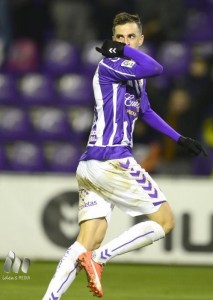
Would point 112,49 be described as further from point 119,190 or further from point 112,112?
point 119,190

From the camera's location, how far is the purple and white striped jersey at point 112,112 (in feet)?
19.2

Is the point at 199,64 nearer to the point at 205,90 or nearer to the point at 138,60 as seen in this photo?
the point at 205,90

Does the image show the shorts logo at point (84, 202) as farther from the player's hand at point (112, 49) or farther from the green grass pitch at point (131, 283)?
the green grass pitch at point (131, 283)

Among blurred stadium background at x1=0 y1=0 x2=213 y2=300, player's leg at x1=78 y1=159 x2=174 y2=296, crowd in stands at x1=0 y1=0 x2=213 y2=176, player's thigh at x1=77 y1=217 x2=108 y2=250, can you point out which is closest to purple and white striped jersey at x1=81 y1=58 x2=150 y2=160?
player's leg at x1=78 y1=159 x2=174 y2=296

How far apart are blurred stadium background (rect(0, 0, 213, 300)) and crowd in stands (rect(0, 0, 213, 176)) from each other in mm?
12

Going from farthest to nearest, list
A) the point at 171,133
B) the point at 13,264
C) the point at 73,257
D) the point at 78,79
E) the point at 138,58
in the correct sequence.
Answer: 1. the point at 78,79
2. the point at 13,264
3. the point at 171,133
4. the point at 73,257
5. the point at 138,58

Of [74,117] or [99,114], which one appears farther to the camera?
[74,117]

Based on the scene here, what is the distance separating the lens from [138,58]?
5727 millimetres

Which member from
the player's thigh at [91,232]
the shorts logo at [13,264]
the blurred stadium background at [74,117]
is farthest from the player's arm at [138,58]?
the blurred stadium background at [74,117]

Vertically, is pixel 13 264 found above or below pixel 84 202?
below

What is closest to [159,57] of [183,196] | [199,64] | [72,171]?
[199,64]

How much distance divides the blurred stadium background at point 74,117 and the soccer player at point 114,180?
8.45 ft

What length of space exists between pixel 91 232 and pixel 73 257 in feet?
0.61

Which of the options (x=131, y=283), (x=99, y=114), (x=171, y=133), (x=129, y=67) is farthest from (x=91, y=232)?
(x=131, y=283)
